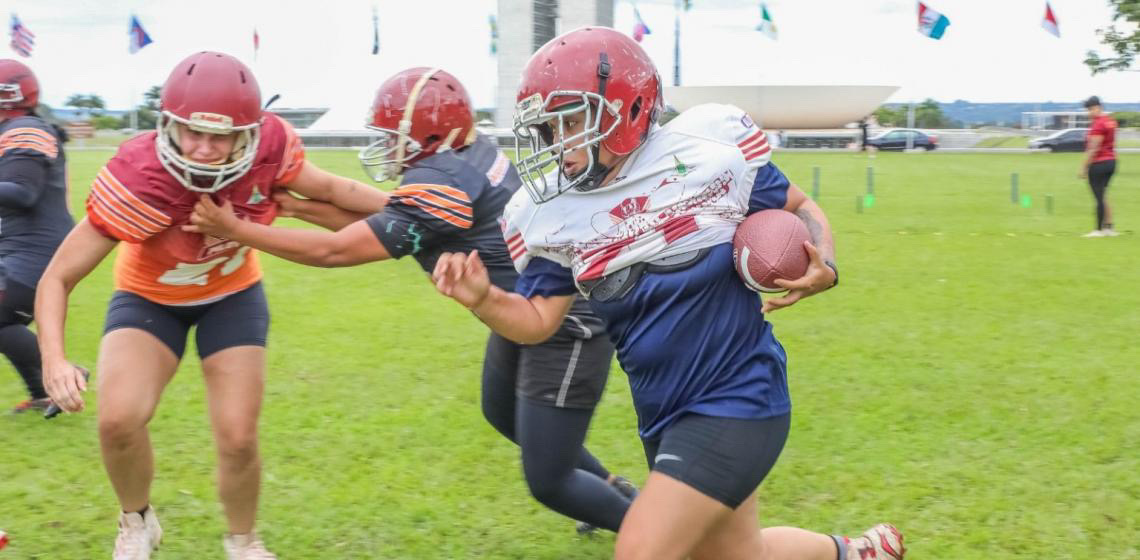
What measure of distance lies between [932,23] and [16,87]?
107ft

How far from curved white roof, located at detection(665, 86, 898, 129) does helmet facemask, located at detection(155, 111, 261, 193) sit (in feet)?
243

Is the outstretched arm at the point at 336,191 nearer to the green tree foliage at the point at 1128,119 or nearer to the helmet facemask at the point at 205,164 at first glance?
the helmet facemask at the point at 205,164

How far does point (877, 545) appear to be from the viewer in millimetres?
4445

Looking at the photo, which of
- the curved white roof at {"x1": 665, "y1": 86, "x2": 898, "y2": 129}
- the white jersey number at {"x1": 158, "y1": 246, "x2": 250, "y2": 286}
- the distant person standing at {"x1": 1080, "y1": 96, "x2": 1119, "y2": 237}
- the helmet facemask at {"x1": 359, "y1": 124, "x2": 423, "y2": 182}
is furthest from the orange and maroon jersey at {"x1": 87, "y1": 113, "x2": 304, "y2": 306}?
the curved white roof at {"x1": 665, "y1": 86, "x2": 898, "y2": 129}

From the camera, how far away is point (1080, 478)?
5.93 meters

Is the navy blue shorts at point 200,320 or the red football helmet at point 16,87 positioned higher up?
the red football helmet at point 16,87

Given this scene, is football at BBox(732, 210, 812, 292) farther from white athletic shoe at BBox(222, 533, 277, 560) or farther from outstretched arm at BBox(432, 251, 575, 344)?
white athletic shoe at BBox(222, 533, 277, 560)

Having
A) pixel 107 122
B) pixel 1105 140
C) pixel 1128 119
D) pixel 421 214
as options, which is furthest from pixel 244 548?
pixel 107 122

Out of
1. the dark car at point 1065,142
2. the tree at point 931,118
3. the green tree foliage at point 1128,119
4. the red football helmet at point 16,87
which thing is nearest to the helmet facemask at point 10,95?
the red football helmet at point 16,87

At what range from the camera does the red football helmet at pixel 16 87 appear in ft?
22.4

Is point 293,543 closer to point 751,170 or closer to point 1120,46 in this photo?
point 751,170

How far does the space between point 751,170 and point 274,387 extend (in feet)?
17.0

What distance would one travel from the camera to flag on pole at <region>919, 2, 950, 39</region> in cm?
3506

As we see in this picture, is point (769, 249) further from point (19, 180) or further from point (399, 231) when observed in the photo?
point (19, 180)
